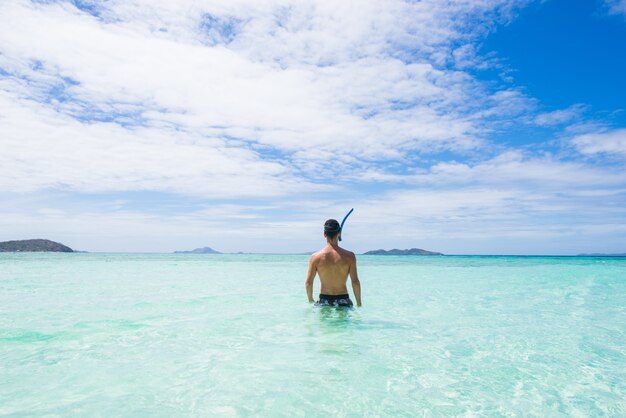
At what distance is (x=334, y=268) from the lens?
761 cm

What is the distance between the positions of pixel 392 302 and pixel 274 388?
24.3 feet

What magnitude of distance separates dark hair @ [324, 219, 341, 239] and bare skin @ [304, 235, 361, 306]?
3.7 inches

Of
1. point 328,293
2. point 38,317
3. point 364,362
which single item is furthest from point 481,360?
point 38,317

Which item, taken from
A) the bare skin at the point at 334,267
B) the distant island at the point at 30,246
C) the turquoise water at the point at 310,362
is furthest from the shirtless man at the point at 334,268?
the distant island at the point at 30,246

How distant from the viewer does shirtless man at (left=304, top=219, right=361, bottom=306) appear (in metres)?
7.52

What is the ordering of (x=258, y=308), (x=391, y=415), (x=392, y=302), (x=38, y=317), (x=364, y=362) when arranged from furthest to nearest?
(x=392, y=302) → (x=258, y=308) → (x=38, y=317) → (x=364, y=362) → (x=391, y=415)

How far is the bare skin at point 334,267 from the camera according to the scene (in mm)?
7531

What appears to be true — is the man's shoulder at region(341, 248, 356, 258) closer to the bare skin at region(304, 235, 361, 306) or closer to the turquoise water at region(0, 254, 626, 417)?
the bare skin at region(304, 235, 361, 306)

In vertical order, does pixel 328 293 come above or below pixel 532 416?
above

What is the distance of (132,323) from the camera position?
7.67 m

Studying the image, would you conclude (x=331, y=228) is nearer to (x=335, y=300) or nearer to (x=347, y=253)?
(x=347, y=253)

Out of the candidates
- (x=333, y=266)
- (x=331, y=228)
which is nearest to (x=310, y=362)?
(x=333, y=266)

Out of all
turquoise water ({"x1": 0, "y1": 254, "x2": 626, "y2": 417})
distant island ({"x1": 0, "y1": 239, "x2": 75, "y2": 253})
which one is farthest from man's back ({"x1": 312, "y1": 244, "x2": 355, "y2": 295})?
distant island ({"x1": 0, "y1": 239, "x2": 75, "y2": 253})

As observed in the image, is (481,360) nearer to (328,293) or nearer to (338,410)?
(338,410)
